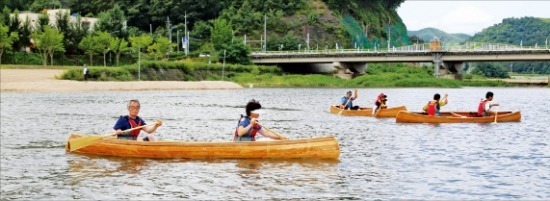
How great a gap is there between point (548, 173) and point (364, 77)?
96.6m

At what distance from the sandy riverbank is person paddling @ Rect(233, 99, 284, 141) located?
59294 millimetres

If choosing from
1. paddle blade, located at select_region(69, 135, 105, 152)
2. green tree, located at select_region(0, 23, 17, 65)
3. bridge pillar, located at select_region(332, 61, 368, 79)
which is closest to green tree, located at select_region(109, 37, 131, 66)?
green tree, located at select_region(0, 23, 17, 65)

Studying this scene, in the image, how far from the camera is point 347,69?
124938mm

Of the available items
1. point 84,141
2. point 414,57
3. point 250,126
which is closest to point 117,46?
point 414,57

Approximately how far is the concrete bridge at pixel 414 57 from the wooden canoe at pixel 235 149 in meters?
88.8

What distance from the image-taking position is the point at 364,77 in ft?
382

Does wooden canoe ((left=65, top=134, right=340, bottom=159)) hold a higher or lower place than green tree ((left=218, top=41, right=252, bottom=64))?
lower

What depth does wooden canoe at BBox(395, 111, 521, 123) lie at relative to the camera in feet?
121

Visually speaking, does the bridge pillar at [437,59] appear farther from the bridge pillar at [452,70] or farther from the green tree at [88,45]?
the green tree at [88,45]

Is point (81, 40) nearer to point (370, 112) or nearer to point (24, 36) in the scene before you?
point (24, 36)

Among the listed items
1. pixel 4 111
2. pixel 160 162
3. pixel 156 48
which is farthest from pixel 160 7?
pixel 160 162

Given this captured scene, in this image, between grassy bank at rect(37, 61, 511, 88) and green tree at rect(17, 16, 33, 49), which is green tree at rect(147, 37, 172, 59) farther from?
green tree at rect(17, 16, 33, 49)

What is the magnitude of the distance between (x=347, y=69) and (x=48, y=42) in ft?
170

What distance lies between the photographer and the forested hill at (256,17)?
6304 inches
